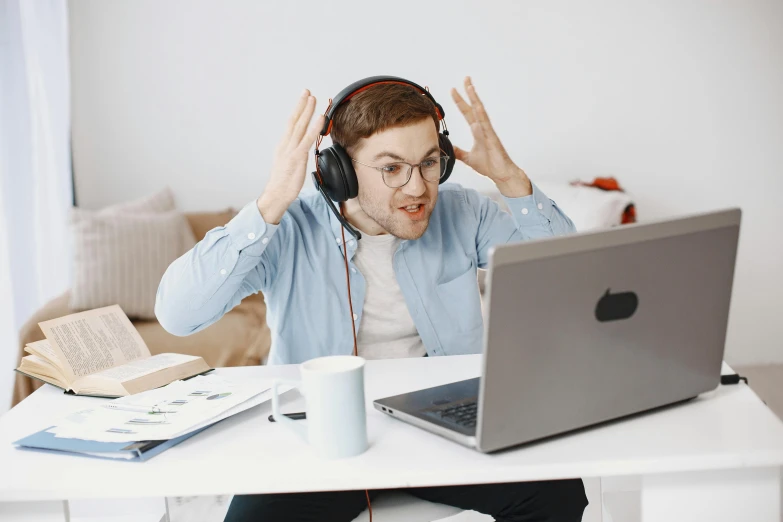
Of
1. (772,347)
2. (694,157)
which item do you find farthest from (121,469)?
(772,347)

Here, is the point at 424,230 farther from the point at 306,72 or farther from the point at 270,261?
the point at 306,72

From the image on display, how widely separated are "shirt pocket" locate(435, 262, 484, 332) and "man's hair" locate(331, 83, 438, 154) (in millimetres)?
353

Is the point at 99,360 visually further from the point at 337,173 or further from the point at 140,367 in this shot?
the point at 337,173

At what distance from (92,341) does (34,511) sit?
0.43 meters

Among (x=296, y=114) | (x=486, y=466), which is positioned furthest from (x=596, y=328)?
(x=296, y=114)

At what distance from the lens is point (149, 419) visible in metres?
1.04

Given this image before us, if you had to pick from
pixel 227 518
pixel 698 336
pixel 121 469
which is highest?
pixel 698 336

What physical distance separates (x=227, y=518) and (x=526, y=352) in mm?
620

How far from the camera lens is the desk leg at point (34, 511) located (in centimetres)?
91

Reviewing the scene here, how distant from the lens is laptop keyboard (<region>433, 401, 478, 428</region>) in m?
0.95

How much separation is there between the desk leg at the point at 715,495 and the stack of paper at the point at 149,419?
0.56 meters

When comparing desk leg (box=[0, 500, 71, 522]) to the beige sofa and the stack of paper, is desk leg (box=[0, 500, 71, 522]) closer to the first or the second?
the stack of paper

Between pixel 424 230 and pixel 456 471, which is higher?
pixel 424 230

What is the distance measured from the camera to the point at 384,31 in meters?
3.28
